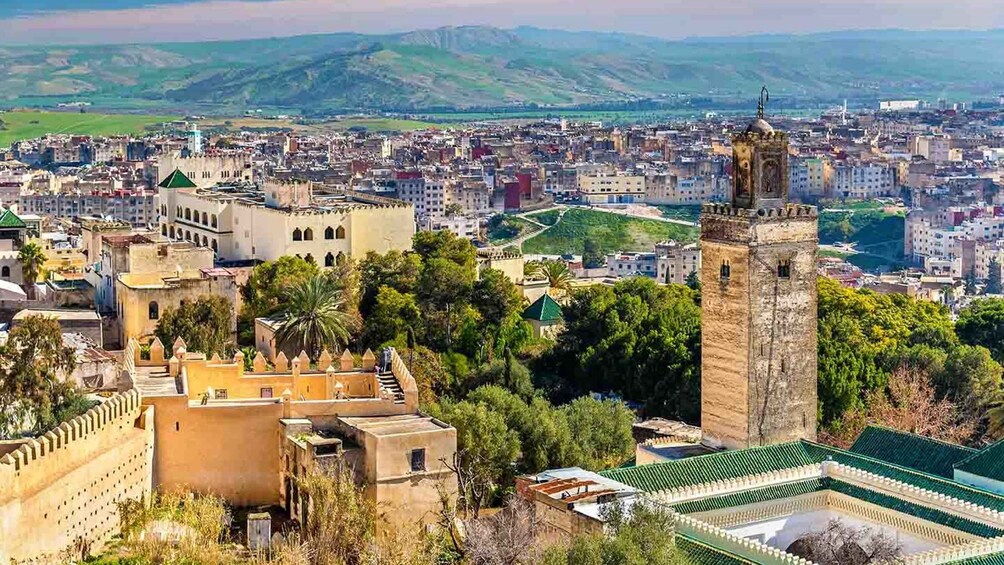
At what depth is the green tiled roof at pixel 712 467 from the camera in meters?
19.3

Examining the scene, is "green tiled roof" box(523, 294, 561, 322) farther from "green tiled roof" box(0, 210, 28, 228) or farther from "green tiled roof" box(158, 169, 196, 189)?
"green tiled roof" box(0, 210, 28, 228)

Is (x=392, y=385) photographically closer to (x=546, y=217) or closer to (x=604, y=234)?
(x=604, y=234)

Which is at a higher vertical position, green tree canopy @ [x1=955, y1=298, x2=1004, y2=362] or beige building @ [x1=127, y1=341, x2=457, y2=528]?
beige building @ [x1=127, y1=341, x2=457, y2=528]

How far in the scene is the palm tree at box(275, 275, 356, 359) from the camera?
2839 centimetres

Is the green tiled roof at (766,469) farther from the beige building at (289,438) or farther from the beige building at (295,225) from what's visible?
the beige building at (295,225)

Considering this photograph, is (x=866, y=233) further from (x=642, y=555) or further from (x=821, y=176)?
(x=642, y=555)

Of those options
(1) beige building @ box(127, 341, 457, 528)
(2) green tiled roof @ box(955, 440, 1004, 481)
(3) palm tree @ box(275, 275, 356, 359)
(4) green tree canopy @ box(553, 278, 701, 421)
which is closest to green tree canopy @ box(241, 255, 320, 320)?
(3) palm tree @ box(275, 275, 356, 359)

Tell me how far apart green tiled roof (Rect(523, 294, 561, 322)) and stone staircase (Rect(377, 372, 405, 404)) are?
10780mm

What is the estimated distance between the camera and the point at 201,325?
2988 cm

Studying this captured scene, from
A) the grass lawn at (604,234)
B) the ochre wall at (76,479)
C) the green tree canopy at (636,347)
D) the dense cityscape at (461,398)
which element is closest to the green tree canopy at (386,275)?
the dense cityscape at (461,398)

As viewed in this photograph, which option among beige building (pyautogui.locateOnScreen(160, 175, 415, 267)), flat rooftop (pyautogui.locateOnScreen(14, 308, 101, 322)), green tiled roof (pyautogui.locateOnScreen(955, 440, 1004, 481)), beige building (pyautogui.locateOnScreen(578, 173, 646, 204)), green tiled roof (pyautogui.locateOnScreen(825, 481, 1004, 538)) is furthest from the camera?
beige building (pyautogui.locateOnScreen(578, 173, 646, 204))

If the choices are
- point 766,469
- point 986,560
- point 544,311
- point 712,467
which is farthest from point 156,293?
point 986,560

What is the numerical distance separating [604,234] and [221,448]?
6985 centimetres

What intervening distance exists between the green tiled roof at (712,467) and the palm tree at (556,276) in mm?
17958
